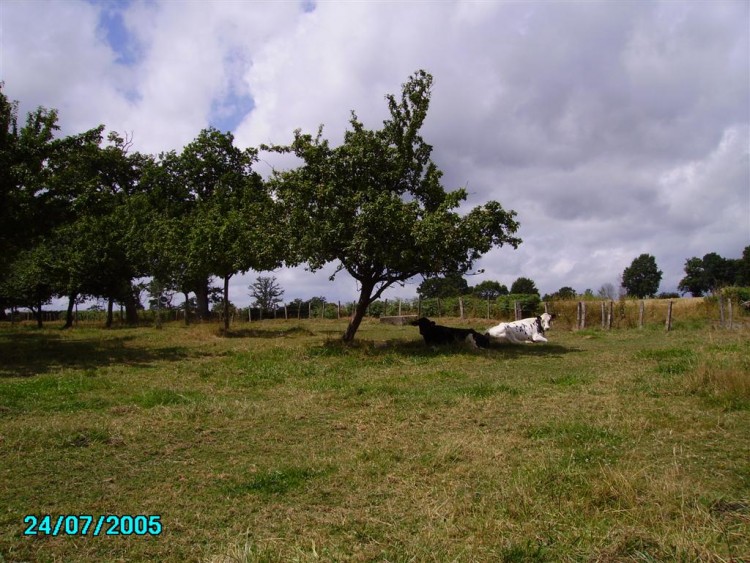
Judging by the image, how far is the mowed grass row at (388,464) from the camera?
3959 millimetres

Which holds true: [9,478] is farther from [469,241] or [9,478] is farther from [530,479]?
[469,241]

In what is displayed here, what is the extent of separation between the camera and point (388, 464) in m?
5.77

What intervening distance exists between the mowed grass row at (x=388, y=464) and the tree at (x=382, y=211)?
572cm

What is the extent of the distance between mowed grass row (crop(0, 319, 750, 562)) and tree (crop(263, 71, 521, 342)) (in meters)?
5.72

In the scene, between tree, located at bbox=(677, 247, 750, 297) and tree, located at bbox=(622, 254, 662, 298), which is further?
tree, located at bbox=(622, 254, 662, 298)

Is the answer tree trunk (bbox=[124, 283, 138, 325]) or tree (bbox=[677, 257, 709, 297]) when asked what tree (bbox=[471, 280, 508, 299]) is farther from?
tree trunk (bbox=[124, 283, 138, 325])

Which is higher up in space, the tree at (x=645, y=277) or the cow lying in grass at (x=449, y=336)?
the tree at (x=645, y=277)

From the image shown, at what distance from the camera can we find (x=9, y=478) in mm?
5316

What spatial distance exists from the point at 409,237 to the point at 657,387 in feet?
27.8

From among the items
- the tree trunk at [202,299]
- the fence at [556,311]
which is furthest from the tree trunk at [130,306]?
the fence at [556,311]

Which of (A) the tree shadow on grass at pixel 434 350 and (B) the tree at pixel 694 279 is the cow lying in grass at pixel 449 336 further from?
(B) the tree at pixel 694 279

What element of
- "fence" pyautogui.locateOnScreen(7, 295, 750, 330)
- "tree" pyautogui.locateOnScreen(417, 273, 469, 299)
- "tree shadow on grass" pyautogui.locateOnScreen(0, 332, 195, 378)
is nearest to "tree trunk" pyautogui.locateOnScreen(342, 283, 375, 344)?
"tree shadow on grass" pyautogui.locateOnScreen(0, 332, 195, 378)

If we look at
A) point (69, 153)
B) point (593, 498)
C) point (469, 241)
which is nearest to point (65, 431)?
point (593, 498)

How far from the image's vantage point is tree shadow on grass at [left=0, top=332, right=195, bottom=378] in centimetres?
1353
